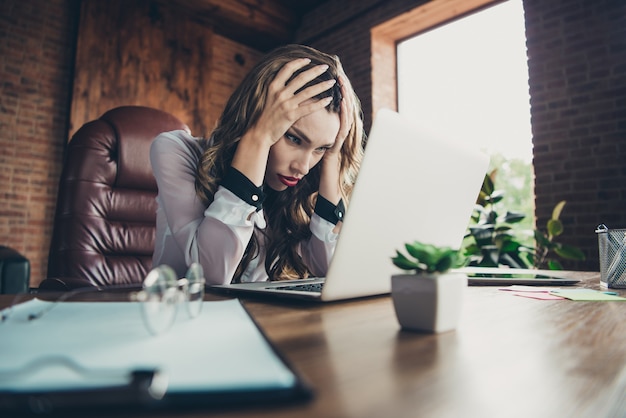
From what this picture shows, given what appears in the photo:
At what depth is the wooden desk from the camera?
0.77 ft

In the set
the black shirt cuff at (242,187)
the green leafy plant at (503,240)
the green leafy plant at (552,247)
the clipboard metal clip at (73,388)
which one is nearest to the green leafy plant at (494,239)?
the green leafy plant at (503,240)

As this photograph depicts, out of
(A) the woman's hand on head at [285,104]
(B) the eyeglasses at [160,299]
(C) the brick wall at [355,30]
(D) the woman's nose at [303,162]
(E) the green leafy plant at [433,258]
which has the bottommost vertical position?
(B) the eyeglasses at [160,299]

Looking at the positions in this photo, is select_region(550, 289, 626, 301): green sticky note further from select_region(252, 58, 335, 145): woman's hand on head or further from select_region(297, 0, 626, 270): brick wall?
select_region(297, 0, 626, 270): brick wall

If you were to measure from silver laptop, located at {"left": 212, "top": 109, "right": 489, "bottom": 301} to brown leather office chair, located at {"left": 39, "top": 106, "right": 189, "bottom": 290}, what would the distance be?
0.97 metres

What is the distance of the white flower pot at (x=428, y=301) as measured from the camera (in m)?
0.44

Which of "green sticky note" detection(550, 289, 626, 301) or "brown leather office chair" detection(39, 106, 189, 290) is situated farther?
"brown leather office chair" detection(39, 106, 189, 290)

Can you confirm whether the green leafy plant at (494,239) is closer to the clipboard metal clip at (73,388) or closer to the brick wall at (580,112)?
the brick wall at (580,112)

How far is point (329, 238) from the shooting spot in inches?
51.9

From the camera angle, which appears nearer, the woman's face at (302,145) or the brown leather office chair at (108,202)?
the woman's face at (302,145)

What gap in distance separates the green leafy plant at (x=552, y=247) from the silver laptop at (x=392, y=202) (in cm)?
249

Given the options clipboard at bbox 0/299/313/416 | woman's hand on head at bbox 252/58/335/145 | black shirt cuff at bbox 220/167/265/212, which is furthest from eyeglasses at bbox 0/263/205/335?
woman's hand on head at bbox 252/58/335/145

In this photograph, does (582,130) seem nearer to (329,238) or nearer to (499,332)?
(329,238)

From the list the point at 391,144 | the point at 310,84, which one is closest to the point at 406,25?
the point at 310,84

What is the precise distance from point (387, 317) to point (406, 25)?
4.36 meters
